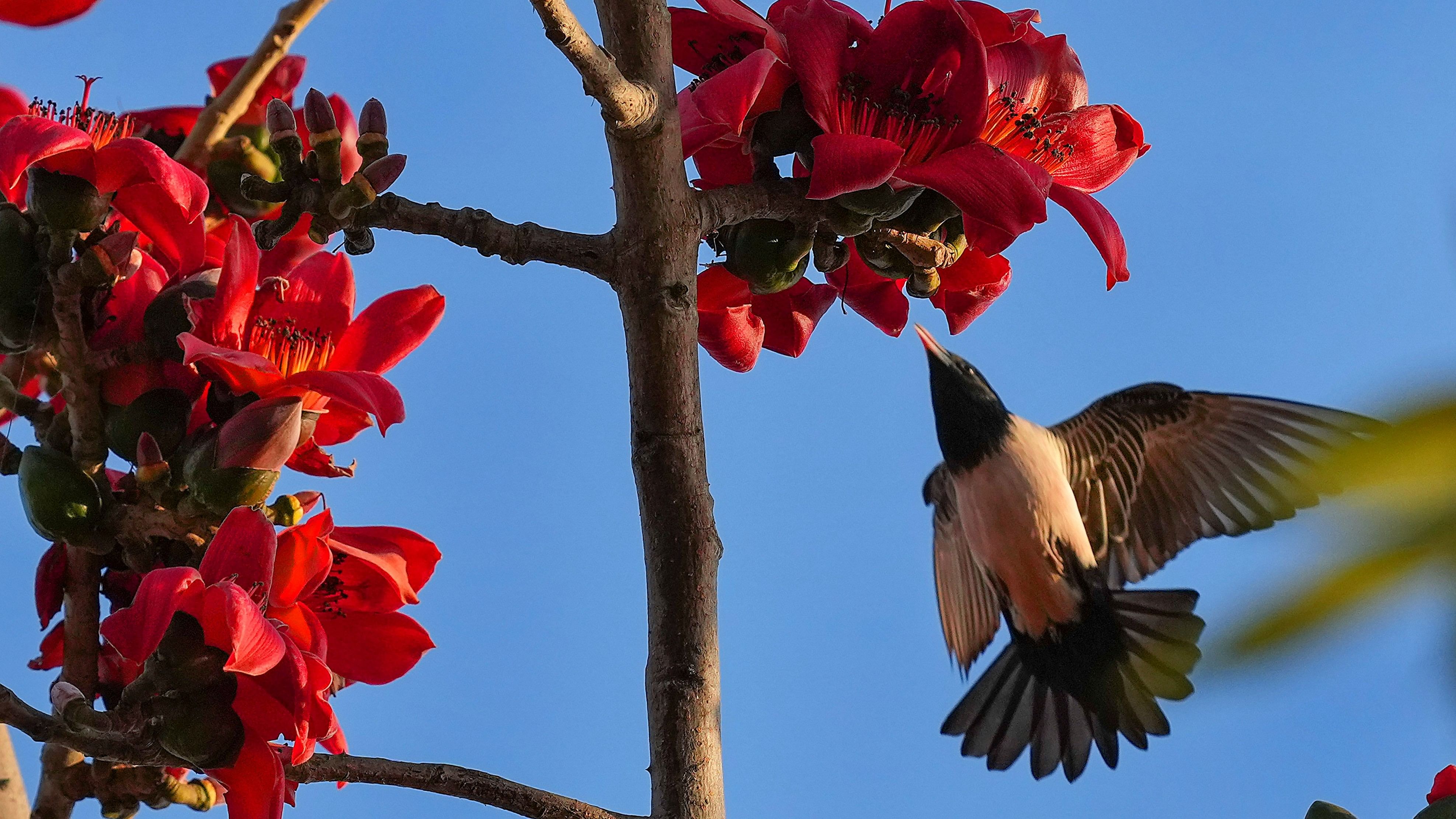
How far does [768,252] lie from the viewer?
1.31 metres

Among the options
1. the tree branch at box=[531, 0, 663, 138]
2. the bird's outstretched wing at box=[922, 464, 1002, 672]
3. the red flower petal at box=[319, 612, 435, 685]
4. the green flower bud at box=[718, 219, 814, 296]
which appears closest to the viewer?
the tree branch at box=[531, 0, 663, 138]

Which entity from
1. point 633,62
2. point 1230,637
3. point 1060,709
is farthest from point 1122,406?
point 1230,637

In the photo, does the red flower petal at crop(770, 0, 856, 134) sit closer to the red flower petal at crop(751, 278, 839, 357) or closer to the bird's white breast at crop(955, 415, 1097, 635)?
the red flower petal at crop(751, 278, 839, 357)

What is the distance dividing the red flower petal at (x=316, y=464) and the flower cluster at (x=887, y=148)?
427 mm

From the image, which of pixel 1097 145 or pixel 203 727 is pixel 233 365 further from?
pixel 1097 145

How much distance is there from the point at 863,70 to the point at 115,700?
989mm

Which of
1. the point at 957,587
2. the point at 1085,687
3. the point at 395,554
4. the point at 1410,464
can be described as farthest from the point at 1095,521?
the point at 1410,464

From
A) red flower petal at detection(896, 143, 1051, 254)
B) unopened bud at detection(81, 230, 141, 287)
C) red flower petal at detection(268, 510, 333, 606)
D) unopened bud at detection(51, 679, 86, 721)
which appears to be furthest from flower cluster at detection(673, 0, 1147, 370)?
unopened bud at detection(51, 679, 86, 721)

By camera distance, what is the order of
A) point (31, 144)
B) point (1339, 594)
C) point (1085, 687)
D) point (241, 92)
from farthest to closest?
point (1085, 687) → point (241, 92) → point (31, 144) → point (1339, 594)

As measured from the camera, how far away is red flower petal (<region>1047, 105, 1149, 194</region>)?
1.46 metres

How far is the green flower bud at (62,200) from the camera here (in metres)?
1.27

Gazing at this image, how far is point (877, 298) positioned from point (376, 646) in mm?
686

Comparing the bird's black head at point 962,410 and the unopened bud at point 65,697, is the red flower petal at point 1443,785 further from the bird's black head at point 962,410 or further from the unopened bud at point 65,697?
the bird's black head at point 962,410

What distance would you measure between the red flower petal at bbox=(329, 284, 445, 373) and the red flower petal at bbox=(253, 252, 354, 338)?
0.02 metres
